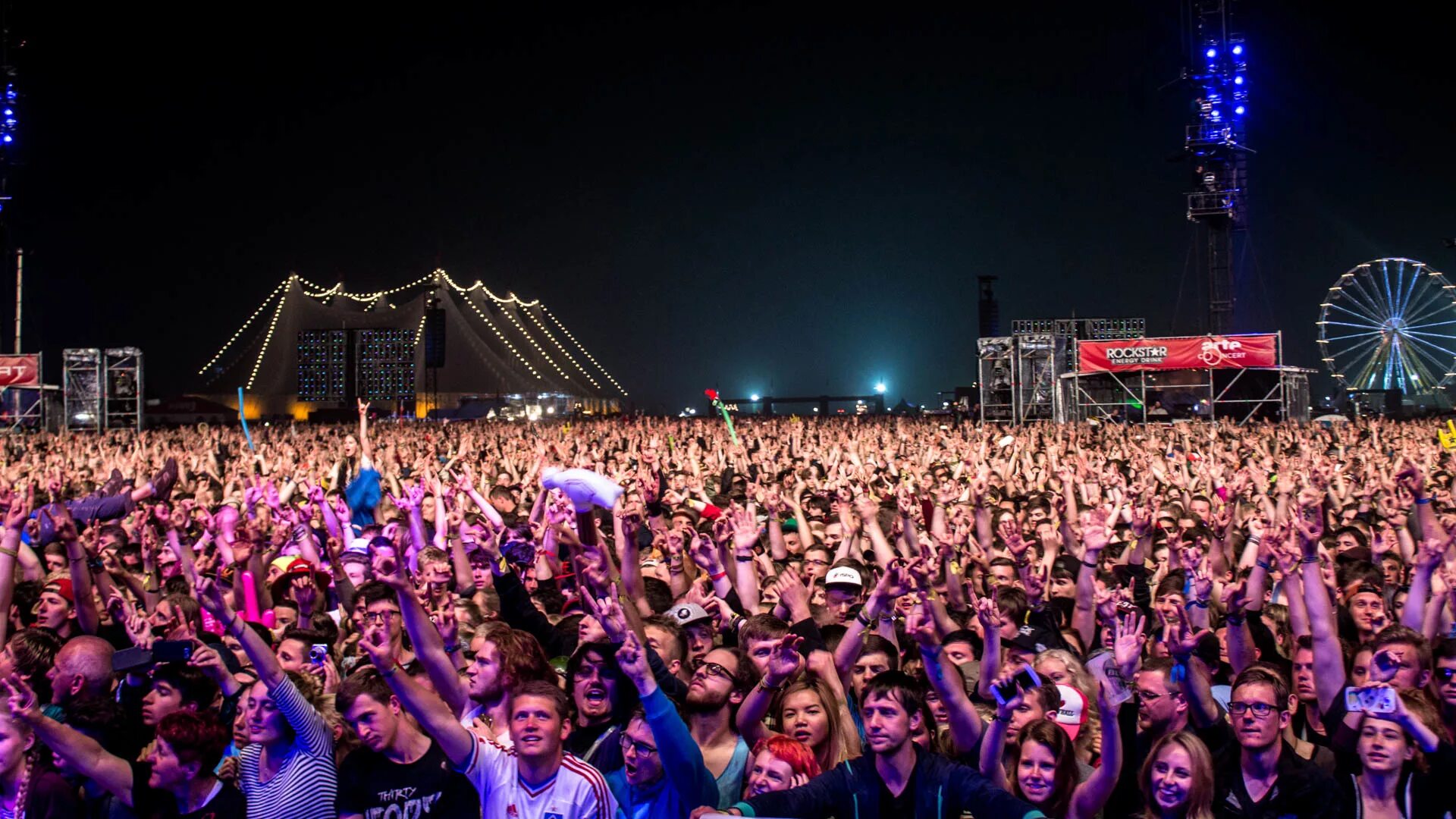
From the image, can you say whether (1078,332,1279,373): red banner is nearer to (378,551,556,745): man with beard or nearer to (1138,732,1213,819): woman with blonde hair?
(1138,732,1213,819): woman with blonde hair

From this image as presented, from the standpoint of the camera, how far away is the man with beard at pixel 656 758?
10.8ft

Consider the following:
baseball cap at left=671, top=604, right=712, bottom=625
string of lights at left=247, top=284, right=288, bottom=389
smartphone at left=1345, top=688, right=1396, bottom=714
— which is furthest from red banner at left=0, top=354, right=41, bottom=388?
string of lights at left=247, top=284, right=288, bottom=389

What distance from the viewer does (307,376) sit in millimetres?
60750

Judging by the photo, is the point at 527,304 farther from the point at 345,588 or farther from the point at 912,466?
the point at 345,588

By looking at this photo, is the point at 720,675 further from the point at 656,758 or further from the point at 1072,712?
the point at 1072,712

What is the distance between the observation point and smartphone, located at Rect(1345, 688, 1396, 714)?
338cm

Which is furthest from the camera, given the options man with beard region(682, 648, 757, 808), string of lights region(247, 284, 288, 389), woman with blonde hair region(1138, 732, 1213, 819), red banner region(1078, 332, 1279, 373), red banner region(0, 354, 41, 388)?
string of lights region(247, 284, 288, 389)

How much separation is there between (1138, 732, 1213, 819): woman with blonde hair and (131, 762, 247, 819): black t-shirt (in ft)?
8.85

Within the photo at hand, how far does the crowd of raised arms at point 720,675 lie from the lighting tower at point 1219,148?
33235 millimetres

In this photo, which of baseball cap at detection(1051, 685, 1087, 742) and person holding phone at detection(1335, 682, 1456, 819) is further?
baseball cap at detection(1051, 685, 1087, 742)

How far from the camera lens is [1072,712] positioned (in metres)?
3.90

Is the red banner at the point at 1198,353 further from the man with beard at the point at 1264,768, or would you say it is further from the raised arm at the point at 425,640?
the raised arm at the point at 425,640

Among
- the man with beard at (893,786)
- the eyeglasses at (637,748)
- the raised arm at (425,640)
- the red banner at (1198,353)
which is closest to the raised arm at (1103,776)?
the man with beard at (893,786)

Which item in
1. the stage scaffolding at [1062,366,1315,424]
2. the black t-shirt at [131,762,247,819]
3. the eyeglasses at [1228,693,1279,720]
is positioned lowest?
the black t-shirt at [131,762,247,819]
